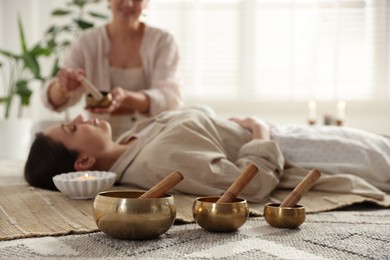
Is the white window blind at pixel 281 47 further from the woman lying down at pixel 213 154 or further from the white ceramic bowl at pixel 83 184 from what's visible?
the white ceramic bowl at pixel 83 184

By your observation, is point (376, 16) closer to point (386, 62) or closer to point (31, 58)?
point (386, 62)

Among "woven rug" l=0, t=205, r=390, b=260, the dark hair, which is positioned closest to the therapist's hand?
the dark hair

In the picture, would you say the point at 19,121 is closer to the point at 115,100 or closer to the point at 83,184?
the point at 115,100

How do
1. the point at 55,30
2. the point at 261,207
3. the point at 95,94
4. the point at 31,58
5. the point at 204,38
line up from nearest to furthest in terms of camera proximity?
the point at 261,207, the point at 95,94, the point at 31,58, the point at 55,30, the point at 204,38

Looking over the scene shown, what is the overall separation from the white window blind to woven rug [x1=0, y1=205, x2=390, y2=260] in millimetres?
2784

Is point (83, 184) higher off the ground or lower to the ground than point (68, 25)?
lower

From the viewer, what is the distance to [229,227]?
1.22 m

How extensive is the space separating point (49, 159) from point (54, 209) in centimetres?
38

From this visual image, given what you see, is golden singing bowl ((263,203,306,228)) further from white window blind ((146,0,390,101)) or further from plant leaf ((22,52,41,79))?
white window blind ((146,0,390,101))

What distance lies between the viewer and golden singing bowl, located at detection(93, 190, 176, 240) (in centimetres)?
110

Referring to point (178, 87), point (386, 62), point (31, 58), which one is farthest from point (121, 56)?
point (386, 62)

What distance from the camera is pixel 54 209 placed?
1502 mm

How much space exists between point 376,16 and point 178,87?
77.2 inches

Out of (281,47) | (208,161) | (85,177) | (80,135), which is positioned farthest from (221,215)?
(281,47)
